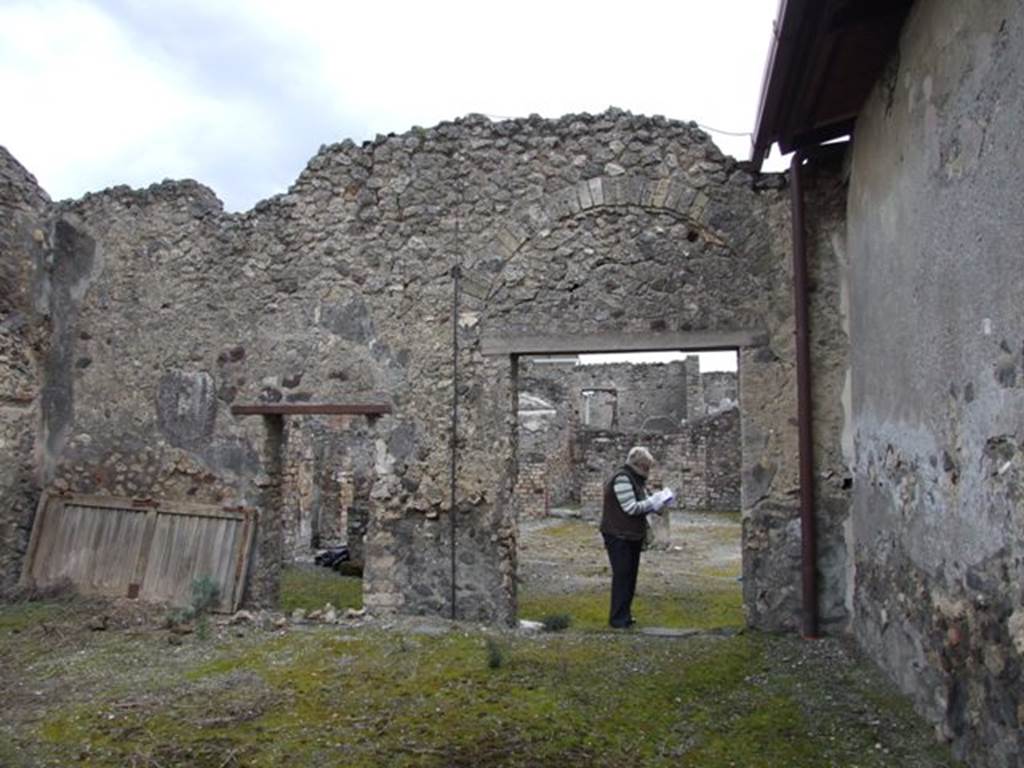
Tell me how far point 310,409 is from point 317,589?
2.59 metres

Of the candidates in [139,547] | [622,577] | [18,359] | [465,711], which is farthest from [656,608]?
[18,359]

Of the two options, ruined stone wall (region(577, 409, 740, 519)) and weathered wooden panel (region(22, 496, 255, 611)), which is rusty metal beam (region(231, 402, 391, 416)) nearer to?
weathered wooden panel (region(22, 496, 255, 611))

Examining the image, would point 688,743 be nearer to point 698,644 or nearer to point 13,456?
point 698,644

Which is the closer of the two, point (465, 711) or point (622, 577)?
point (465, 711)

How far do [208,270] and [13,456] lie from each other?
7.20 ft

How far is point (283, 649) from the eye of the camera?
5.73m

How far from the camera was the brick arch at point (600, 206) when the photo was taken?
643 centimetres

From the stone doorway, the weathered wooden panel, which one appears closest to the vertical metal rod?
the stone doorway

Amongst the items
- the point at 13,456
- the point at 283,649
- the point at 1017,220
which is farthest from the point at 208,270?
the point at 1017,220

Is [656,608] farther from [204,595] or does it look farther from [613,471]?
[613,471]

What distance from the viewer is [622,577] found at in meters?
6.68

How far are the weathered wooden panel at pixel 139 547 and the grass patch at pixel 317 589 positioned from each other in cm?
78

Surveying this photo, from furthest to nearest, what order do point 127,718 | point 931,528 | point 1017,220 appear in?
point 127,718
point 931,528
point 1017,220

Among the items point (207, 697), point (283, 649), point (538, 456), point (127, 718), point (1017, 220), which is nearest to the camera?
point (1017, 220)
